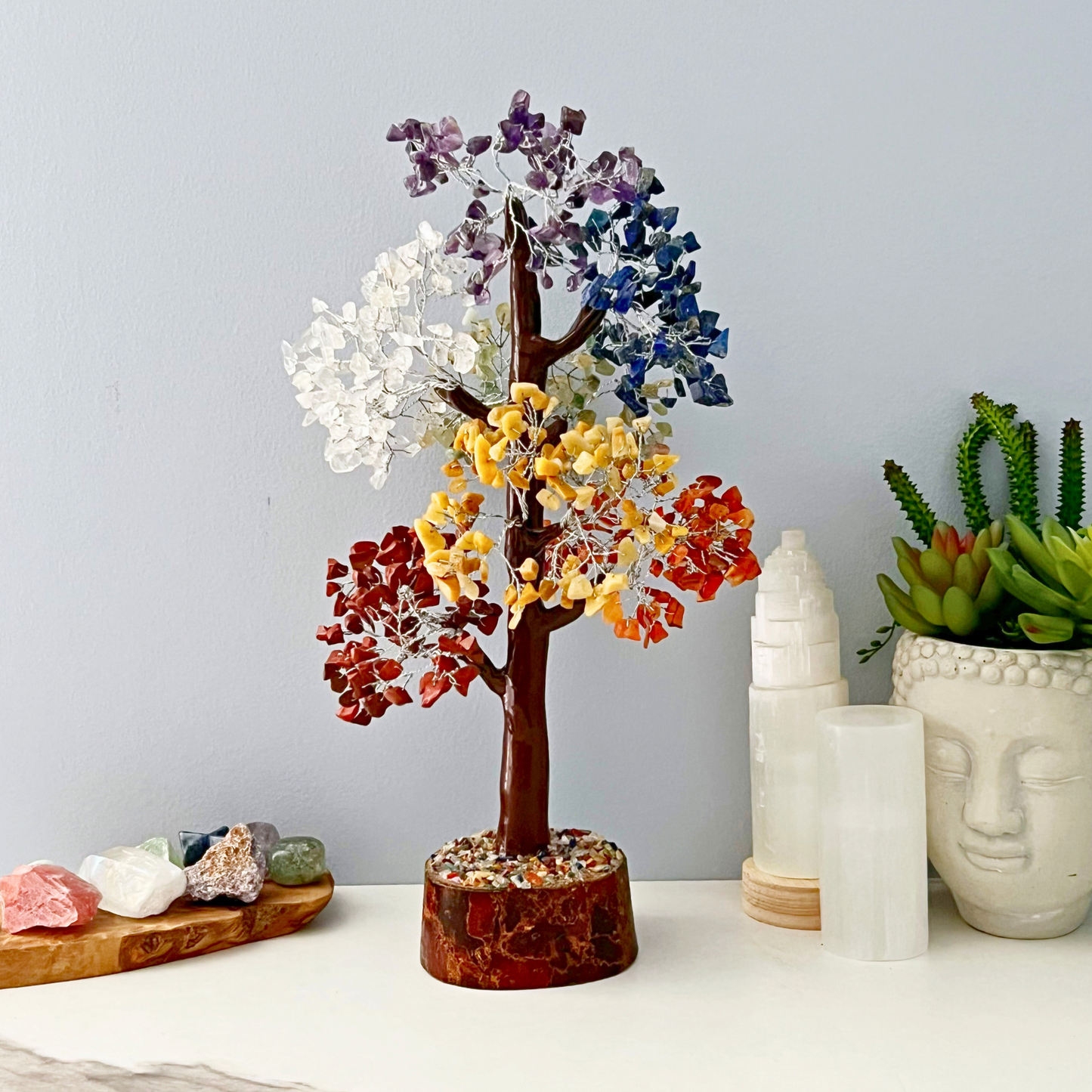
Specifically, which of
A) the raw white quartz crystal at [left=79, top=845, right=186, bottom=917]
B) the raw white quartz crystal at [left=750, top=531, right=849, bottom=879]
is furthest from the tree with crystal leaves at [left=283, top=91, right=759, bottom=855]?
the raw white quartz crystal at [left=79, top=845, right=186, bottom=917]

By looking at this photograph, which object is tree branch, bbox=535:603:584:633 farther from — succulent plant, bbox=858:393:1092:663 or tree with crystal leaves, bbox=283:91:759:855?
succulent plant, bbox=858:393:1092:663

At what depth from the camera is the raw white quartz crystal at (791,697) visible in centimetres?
87

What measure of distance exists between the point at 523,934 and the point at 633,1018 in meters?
0.09

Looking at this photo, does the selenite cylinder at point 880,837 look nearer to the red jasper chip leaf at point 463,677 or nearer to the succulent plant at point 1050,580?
the succulent plant at point 1050,580

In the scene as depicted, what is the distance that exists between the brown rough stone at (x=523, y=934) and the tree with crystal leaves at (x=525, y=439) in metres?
0.05

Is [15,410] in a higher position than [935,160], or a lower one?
lower

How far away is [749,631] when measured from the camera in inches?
38.2

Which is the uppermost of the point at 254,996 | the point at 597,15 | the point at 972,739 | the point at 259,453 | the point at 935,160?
the point at 597,15

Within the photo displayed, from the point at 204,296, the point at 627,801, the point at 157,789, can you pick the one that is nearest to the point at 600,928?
the point at 627,801

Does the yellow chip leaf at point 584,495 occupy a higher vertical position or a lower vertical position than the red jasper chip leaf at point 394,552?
higher

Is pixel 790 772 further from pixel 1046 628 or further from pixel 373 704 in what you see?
pixel 373 704

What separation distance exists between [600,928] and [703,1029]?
0.10 metres

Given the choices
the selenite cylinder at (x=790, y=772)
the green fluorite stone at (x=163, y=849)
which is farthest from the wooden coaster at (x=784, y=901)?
the green fluorite stone at (x=163, y=849)

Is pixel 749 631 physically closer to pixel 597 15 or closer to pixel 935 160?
pixel 935 160
